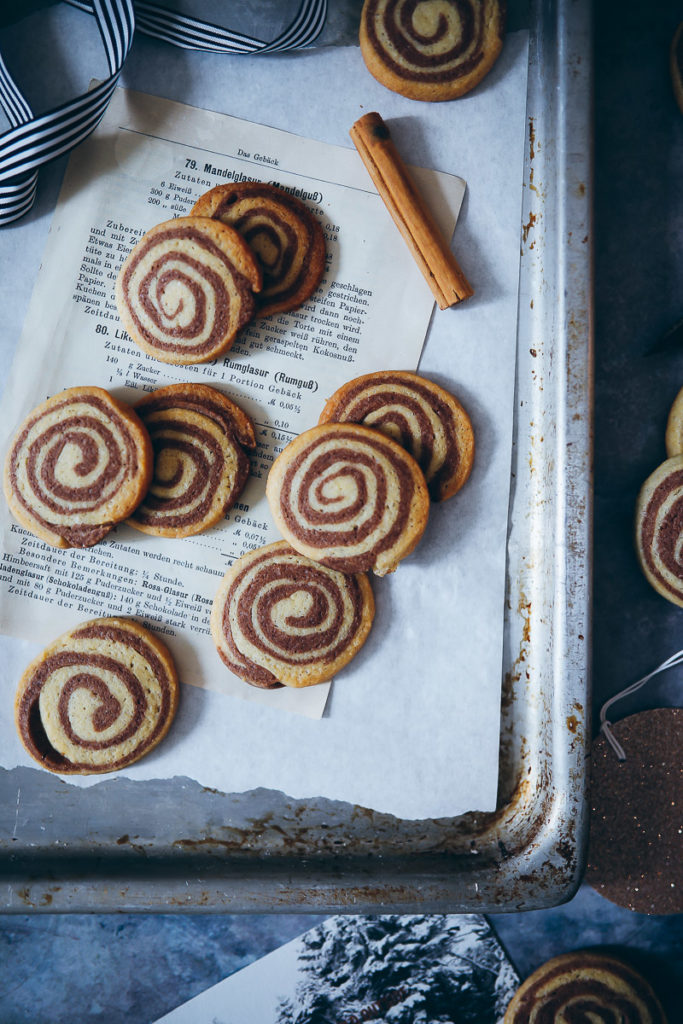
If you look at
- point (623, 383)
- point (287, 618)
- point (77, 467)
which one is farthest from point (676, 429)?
point (77, 467)

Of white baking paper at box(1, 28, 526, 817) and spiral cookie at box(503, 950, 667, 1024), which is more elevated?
white baking paper at box(1, 28, 526, 817)

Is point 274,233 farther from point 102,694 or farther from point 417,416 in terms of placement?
point 102,694

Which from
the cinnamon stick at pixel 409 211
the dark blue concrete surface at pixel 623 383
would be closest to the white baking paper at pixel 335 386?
the cinnamon stick at pixel 409 211

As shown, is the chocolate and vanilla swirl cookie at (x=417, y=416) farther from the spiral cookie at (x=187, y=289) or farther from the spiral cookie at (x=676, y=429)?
the spiral cookie at (x=676, y=429)

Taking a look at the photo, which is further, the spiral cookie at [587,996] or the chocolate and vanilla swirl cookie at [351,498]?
the spiral cookie at [587,996]

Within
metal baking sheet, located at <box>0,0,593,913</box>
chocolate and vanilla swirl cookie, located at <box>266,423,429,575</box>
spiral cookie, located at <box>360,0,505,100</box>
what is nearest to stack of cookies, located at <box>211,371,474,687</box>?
chocolate and vanilla swirl cookie, located at <box>266,423,429,575</box>

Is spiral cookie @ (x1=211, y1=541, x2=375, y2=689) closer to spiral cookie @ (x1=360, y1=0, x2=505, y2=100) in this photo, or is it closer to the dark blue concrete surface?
the dark blue concrete surface
